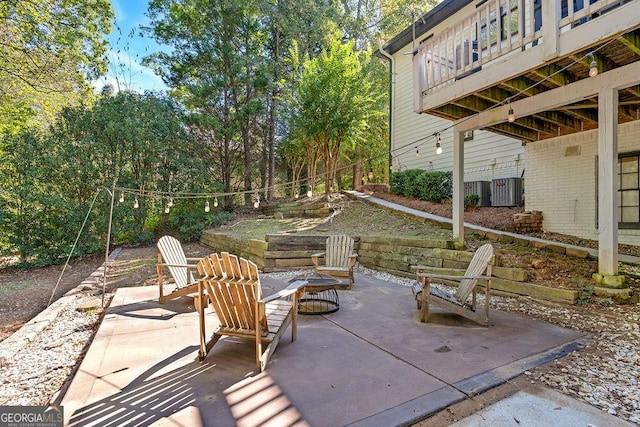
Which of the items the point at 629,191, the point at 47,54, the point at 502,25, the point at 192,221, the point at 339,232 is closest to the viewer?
the point at 629,191

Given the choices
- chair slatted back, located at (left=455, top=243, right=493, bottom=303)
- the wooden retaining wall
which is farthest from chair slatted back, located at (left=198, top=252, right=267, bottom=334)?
the wooden retaining wall

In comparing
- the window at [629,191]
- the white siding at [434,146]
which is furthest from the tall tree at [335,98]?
the window at [629,191]

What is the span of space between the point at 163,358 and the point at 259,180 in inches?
527

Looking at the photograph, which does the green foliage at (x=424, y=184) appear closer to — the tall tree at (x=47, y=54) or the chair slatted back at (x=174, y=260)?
the chair slatted back at (x=174, y=260)

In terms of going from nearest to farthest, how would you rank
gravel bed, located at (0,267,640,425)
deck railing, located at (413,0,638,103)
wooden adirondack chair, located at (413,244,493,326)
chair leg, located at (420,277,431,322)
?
gravel bed, located at (0,267,640,425) < wooden adirondack chair, located at (413,244,493,326) < chair leg, located at (420,277,431,322) < deck railing, located at (413,0,638,103)

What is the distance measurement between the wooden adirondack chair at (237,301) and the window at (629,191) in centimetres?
689

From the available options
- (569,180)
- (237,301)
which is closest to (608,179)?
(569,180)

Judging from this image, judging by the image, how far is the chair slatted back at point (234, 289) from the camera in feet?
8.88

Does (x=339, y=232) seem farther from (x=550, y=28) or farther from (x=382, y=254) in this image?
(x=550, y=28)

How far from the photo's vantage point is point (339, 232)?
27.6 feet

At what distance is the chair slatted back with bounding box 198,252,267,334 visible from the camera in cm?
271

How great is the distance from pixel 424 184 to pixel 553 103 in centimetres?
565

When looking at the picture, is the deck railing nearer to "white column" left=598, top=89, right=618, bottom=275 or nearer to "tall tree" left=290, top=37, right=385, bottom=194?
"white column" left=598, top=89, right=618, bottom=275

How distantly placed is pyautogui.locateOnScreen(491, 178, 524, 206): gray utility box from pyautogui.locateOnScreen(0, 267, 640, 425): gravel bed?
4962 mm
